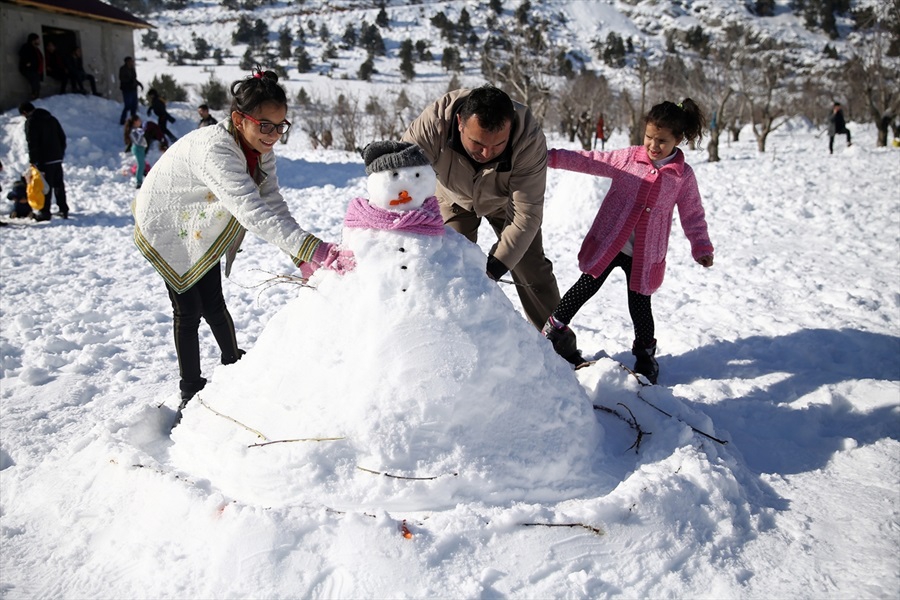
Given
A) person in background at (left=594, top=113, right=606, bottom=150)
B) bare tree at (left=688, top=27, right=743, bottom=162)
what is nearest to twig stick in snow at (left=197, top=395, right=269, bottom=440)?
bare tree at (left=688, top=27, right=743, bottom=162)

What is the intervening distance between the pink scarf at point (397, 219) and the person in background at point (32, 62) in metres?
13.4

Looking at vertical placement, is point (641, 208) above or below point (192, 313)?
above

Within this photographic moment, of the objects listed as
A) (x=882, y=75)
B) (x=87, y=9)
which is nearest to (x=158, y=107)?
(x=87, y=9)

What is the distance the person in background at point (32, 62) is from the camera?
38.4 ft

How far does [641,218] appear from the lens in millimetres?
3045

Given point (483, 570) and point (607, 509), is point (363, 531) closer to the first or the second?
point (483, 570)

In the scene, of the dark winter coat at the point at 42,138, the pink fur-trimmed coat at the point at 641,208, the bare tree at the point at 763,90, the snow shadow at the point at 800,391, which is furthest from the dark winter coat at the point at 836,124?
the dark winter coat at the point at 42,138

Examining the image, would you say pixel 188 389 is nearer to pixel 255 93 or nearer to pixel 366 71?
pixel 255 93

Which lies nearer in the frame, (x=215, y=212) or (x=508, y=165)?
(x=215, y=212)

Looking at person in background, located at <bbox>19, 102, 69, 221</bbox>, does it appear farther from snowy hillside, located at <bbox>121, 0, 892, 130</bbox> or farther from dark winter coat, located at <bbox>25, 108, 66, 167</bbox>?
snowy hillside, located at <bbox>121, 0, 892, 130</bbox>

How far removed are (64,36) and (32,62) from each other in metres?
2.62

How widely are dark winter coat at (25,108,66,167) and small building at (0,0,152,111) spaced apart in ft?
20.3

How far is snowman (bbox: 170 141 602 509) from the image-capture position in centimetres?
180

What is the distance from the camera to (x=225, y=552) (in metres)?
1.63
